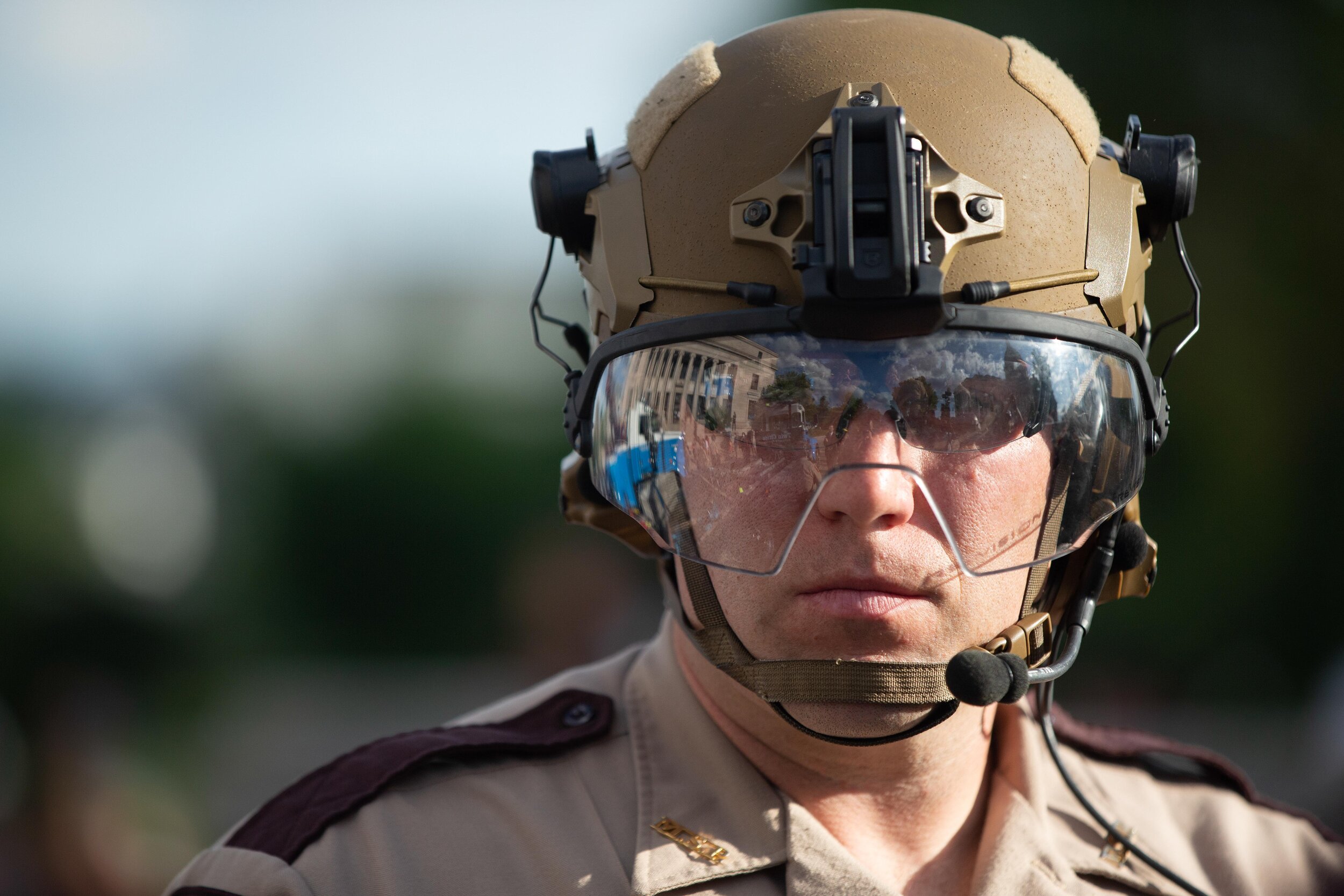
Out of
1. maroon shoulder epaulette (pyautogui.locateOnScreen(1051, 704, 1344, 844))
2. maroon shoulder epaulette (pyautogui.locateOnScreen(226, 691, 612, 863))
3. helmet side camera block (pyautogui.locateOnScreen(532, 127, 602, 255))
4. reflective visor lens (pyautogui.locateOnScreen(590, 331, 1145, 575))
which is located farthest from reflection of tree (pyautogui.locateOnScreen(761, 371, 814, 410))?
maroon shoulder epaulette (pyautogui.locateOnScreen(1051, 704, 1344, 844))

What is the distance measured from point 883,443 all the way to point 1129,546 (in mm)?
700

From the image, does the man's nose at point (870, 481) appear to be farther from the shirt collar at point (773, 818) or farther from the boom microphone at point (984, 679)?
the shirt collar at point (773, 818)

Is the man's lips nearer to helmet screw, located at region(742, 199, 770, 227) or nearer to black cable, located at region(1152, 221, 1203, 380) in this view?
helmet screw, located at region(742, 199, 770, 227)

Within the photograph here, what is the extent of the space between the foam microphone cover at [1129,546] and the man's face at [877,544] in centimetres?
39

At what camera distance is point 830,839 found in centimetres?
196

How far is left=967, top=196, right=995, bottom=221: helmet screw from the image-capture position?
6.15 ft

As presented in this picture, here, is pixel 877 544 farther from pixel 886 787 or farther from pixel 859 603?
pixel 886 787

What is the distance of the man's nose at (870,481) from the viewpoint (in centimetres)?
181

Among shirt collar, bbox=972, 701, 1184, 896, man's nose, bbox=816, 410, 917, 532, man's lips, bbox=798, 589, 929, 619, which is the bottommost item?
shirt collar, bbox=972, 701, 1184, 896

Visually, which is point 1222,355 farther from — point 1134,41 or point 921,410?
point 921,410

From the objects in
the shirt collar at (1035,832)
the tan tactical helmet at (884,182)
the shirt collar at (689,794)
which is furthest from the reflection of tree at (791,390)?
the shirt collar at (1035,832)

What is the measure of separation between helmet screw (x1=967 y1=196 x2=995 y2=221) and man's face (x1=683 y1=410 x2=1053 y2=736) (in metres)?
0.35

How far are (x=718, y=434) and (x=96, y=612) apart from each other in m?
5.58

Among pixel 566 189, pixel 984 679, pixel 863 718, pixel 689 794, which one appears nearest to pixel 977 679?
pixel 984 679
